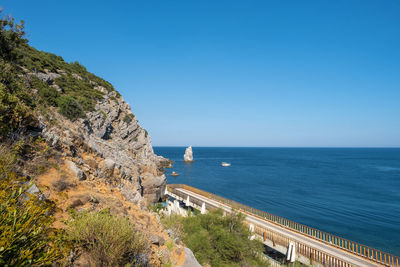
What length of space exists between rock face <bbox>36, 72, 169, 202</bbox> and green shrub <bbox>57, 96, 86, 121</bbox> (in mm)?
614

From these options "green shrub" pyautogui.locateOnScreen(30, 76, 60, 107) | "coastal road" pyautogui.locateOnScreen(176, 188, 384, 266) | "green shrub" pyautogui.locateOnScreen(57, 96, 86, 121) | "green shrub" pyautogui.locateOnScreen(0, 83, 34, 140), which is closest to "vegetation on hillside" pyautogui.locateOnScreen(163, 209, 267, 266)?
"coastal road" pyautogui.locateOnScreen(176, 188, 384, 266)

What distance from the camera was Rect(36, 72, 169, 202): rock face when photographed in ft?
34.1

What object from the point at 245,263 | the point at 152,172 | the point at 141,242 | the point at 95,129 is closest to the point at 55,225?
the point at 141,242

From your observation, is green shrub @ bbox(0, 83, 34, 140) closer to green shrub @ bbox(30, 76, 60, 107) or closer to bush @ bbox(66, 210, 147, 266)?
bush @ bbox(66, 210, 147, 266)

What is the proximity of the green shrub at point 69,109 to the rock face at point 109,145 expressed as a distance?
61cm

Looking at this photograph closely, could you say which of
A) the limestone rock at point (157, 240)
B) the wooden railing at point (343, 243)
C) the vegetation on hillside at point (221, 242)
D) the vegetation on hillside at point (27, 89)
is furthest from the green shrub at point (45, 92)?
the wooden railing at point (343, 243)

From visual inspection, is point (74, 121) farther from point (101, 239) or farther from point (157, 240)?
point (101, 239)

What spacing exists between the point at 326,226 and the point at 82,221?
35579mm

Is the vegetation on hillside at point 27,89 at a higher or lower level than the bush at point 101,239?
higher

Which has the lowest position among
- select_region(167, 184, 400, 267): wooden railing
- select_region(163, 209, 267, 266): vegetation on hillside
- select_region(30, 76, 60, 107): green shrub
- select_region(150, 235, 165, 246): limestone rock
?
select_region(167, 184, 400, 267): wooden railing

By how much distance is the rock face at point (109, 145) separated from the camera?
10.4 m

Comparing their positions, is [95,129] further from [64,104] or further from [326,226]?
[326,226]

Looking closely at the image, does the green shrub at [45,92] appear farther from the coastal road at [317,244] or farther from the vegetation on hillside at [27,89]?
the coastal road at [317,244]

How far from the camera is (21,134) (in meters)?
7.77
